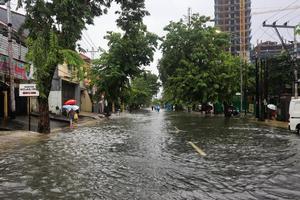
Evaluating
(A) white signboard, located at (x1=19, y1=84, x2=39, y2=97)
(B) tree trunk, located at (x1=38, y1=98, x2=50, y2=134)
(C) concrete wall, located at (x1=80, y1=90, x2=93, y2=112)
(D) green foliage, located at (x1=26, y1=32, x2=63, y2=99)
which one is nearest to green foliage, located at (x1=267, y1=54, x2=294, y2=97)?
(C) concrete wall, located at (x1=80, y1=90, x2=93, y2=112)

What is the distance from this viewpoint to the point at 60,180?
906 centimetres

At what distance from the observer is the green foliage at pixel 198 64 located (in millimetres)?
57719

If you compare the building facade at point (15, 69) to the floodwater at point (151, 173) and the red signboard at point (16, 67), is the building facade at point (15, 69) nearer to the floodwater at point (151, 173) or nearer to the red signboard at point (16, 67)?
the red signboard at point (16, 67)

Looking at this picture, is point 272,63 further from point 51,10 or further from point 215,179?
point 215,179

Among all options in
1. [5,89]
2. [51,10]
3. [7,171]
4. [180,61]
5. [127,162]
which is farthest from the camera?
[180,61]

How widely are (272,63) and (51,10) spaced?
122 ft

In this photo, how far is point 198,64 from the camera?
6000 cm

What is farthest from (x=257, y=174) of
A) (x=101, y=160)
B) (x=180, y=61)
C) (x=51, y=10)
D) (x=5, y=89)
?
(x=180, y=61)

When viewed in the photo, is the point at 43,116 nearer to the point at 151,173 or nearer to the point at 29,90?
the point at 29,90

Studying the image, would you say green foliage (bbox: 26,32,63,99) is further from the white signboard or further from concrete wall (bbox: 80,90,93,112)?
concrete wall (bbox: 80,90,93,112)

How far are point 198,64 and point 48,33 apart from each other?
127ft

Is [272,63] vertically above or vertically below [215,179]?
above

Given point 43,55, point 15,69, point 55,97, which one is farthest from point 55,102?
point 43,55

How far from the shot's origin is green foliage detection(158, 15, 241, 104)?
57.7m
